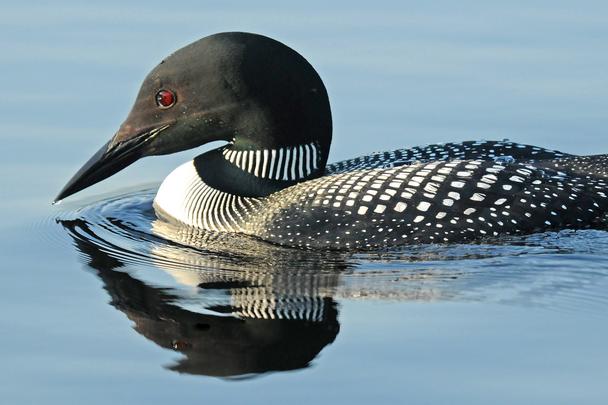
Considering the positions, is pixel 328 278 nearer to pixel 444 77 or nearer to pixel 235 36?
pixel 235 36

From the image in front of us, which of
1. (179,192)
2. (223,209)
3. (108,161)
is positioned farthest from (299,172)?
(108,161)

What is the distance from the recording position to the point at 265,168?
7.93 meters

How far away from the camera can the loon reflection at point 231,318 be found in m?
5.98

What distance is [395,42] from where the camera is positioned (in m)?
10.8

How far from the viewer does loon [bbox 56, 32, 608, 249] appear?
7434 mm

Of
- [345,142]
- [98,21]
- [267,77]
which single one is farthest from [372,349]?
[98,21]

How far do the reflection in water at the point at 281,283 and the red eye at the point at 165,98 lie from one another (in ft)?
2.12

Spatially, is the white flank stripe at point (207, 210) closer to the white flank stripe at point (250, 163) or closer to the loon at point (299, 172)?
the loon at point (299, 172)

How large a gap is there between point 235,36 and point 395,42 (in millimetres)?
3101

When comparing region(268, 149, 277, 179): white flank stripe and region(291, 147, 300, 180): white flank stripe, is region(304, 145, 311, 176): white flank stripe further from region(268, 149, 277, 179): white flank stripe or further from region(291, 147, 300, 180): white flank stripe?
region(268, 149, 277, 179): white flank stripe

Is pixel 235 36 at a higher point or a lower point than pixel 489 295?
higher

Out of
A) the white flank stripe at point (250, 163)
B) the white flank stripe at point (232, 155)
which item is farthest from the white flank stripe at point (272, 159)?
the white flank stripe at point (232, 155)

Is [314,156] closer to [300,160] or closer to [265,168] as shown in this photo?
[300,160]

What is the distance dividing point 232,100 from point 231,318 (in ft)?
5.49
